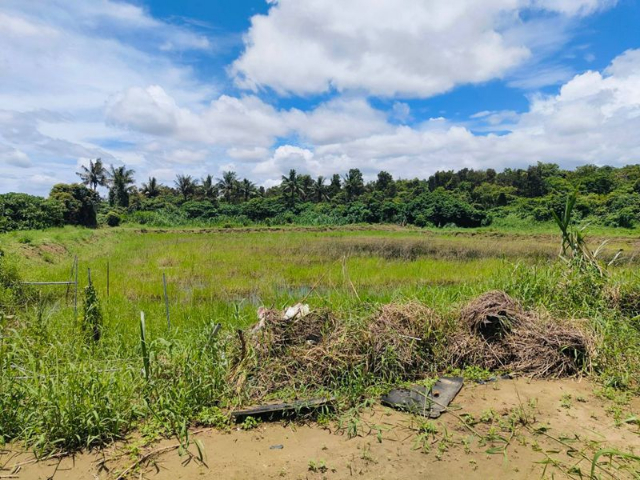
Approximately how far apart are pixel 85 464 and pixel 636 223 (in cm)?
3342

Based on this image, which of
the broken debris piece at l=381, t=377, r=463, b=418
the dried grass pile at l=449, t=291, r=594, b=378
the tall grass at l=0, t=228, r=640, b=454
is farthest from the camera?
the dried grass pile at l=449, t=291, r=594, b=378

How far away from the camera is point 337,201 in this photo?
49438 millimetres

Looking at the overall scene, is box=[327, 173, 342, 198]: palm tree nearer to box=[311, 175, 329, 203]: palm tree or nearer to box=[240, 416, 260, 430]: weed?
box=[311, 175, 329, 203]: palm tree

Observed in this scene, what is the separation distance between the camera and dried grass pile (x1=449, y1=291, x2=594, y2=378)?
3916mm

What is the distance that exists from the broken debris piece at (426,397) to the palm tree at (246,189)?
47305 mm

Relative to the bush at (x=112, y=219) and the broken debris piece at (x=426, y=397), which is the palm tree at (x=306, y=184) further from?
the broken debris piece at (x=426, y=397)

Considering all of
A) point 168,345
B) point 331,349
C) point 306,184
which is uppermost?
point 306,184

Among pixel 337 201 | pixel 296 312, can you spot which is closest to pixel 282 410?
pixel 296 312

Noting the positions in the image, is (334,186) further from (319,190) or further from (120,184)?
(120,184)

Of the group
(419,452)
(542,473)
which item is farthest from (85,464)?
(542,473)

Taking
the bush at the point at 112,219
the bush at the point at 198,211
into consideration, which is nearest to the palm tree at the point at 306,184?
the bush at the point at 198,211

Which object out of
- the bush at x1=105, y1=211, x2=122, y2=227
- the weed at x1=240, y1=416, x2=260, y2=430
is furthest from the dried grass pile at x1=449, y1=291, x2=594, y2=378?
the bush at x1=105, y1=211, x2=122, y2=227

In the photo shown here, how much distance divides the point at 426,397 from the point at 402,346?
70 centimetres

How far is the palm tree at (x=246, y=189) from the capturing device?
49062mm
